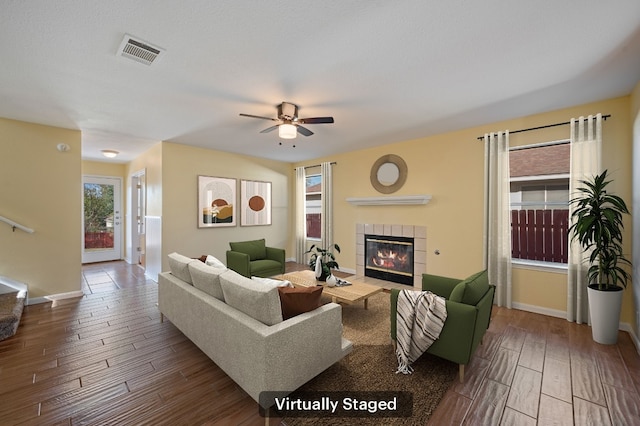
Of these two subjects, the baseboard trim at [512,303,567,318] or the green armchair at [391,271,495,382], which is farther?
the baseboard trim at [512,303,567,318]

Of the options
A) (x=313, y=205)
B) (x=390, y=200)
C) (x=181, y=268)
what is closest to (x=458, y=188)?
(x=390, y=200)

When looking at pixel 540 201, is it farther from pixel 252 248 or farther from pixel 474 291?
pixel 252 248

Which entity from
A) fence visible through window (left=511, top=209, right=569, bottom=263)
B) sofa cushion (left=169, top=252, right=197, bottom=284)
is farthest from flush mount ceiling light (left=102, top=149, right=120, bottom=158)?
fence visible through window (left=511, top=209, right=569, bottom=263)

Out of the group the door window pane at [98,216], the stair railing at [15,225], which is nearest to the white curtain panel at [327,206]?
the stair railing at [15,225]

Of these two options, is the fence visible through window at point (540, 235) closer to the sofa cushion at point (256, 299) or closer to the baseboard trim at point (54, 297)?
the sofa cushion at point (256, 299)

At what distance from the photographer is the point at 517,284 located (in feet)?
12.0

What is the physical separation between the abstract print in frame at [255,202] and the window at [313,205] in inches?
39.3

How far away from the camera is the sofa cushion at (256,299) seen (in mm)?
1797

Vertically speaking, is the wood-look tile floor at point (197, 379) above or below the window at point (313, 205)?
below

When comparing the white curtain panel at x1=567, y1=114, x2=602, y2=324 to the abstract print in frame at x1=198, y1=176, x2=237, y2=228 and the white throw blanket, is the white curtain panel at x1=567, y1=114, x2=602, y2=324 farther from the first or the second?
the abstract print in frame at x1=198, y1=176, x2=237, y2=228

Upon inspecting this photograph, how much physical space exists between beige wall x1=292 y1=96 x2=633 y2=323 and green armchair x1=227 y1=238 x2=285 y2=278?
1.65 metres

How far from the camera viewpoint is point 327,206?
19.9 feet

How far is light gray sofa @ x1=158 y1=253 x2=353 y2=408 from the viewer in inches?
66.0

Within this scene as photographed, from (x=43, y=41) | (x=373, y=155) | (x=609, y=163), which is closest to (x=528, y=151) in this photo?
(x=609, y=163)
